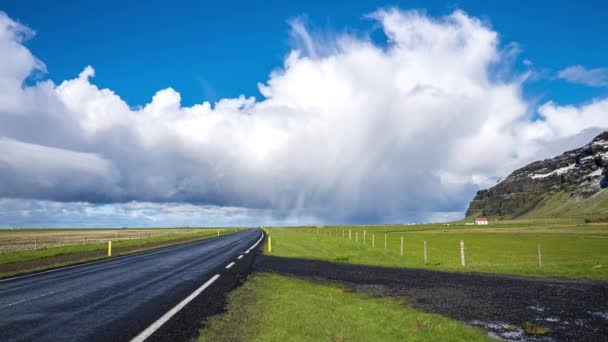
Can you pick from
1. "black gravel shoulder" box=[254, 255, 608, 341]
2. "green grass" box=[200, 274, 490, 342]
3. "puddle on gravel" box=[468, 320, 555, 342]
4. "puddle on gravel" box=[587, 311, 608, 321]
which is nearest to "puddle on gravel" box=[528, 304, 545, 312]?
"black gravel shoulder" box=[254, 255, 608, 341]

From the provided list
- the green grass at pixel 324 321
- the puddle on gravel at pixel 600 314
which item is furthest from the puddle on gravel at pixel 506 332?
the puddle on gravel at pixel 600 314

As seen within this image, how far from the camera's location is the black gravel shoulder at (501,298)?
28.2 feet

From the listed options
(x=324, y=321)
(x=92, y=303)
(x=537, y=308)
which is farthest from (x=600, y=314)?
(x=92, y=303)

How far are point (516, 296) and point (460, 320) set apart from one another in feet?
14.0

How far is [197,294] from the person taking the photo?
38.5 feet

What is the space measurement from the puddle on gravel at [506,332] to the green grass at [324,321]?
30 cm

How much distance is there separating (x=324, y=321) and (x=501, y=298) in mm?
6387

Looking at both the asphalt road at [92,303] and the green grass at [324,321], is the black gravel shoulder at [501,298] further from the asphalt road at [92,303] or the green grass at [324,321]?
the asphalt road at [92,303]

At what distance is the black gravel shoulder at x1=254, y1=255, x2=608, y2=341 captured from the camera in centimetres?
861

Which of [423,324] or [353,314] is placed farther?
[353,314]

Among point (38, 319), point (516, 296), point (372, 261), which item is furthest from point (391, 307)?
point (372, 261)

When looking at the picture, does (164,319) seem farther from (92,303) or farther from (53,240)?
(53,240)

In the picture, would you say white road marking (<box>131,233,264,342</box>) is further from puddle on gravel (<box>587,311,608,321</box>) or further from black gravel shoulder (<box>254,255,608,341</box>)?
puddle on gravel (<box>587,311,608,321</box>)

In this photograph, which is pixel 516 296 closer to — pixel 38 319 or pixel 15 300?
pixel 38 319
